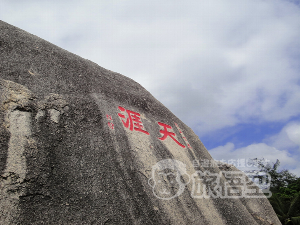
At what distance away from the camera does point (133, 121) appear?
5.12 m

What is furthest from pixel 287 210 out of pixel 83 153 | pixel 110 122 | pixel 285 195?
pixel 83 153

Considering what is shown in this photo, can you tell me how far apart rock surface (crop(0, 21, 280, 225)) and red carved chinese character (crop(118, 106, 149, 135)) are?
30 millimetres

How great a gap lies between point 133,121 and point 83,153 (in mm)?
1709

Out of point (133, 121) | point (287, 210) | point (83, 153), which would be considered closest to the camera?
point (83, 153)

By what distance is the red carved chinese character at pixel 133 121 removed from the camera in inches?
194

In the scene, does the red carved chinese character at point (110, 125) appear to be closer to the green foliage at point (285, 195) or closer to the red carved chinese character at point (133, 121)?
the red carved chinese character at point (133, 121)

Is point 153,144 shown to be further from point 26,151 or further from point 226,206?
point 26,151

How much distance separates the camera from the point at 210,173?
592 cm

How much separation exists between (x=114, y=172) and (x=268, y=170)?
21.5 meters

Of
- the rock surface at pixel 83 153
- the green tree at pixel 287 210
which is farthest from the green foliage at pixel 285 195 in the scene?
the rock surface at pixel 83 153

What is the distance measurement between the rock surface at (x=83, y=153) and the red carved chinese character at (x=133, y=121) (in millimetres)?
30

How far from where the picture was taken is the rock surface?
2.96m

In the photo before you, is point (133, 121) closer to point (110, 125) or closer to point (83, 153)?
point (110, 125)

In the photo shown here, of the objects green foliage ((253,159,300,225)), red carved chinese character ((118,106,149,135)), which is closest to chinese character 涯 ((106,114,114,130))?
red carved chinese character ((118,106,149,135))
